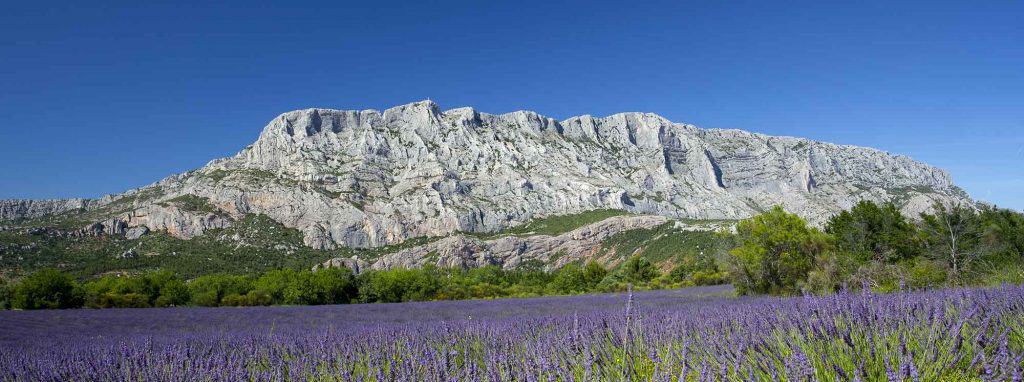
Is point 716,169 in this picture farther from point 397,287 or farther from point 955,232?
point 397,287

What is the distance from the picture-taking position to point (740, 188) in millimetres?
177750

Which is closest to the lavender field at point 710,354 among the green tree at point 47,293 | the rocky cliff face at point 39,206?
the green tree at point 47,293

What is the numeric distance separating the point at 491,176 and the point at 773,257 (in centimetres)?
12344

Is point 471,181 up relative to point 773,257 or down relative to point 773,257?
up

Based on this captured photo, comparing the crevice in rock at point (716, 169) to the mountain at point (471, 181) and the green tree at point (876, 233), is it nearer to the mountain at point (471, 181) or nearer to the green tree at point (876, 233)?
the mountain at point (471, 181)

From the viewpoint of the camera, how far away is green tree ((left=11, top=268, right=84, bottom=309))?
26.7m

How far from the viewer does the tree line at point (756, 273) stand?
23578mm

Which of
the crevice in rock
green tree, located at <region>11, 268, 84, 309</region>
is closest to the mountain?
the crevice in rock

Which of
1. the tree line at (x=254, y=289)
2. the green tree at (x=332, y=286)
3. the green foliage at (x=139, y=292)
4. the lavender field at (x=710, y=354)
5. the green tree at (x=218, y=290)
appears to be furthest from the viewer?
the green tree at (x=332, y=286)

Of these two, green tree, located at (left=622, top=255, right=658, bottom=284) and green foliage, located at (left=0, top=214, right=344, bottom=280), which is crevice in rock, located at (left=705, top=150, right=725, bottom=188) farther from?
green tree, located at (left=622, top=255, right=658, bottom=284)

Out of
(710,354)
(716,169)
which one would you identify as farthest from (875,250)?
(716,169)

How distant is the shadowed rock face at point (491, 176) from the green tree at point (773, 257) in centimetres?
10479

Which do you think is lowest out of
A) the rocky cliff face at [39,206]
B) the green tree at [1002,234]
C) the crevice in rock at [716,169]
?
the green tree at [1002,234]

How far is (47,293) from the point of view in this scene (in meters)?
27.4
